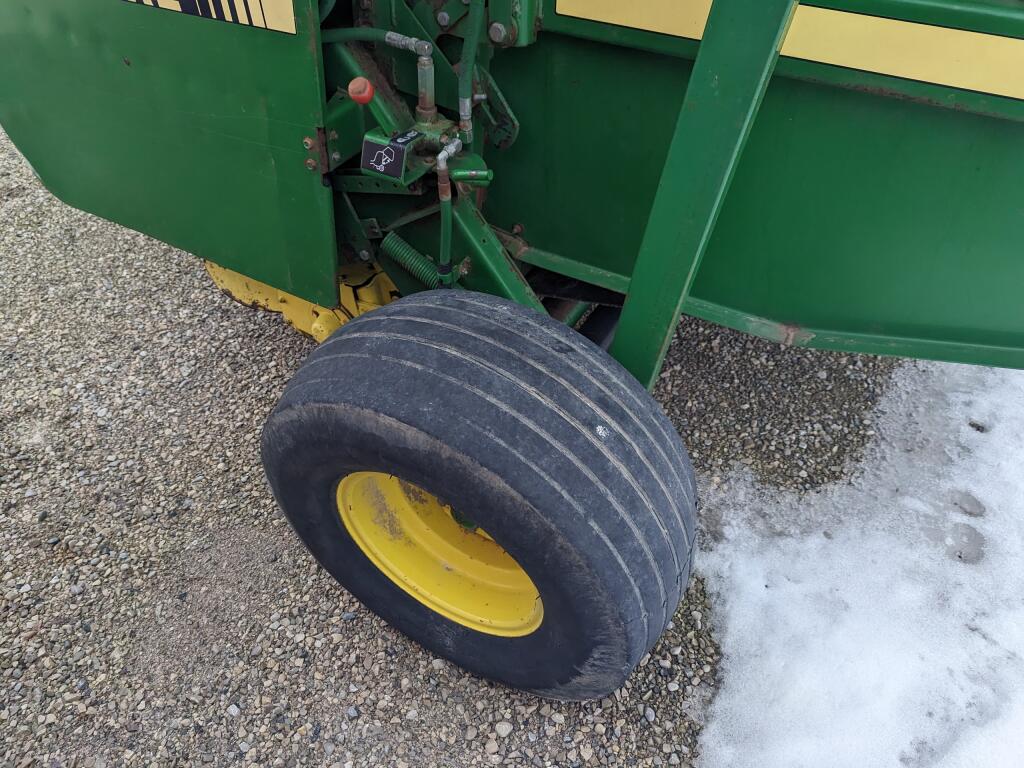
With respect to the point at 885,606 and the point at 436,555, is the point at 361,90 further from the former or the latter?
the point at 885,606

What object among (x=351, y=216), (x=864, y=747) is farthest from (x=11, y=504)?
(x=864, y=747)

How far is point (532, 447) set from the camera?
1338 mm

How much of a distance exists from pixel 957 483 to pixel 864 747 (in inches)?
39.7

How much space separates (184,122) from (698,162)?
128cm

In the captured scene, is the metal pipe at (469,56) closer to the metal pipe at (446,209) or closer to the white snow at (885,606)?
the metal pipe at (446,209)

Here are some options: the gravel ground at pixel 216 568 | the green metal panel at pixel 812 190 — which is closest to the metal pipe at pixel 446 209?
the green metal panel at pixel 812 190

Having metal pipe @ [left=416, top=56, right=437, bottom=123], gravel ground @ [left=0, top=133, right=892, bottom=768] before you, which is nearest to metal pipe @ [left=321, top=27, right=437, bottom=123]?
metal pipe @ [left=416, top=56, right=437, bottom=123]

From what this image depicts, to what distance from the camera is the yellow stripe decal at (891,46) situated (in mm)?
1349

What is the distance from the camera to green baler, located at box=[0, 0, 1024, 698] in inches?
53.8

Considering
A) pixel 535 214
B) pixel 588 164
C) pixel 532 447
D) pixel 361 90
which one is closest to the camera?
pixel 532 447

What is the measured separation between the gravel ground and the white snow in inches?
4.2

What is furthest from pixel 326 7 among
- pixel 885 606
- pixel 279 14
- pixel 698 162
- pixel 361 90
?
pixel 885 606

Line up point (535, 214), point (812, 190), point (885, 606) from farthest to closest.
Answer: point (885, 606) → point (535, 214) → point (812, 190)

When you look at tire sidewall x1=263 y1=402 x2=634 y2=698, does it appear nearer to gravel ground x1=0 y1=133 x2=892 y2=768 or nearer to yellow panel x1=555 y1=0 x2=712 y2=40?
gravel ground x1=0 y1=133 x2=892 y2=768
